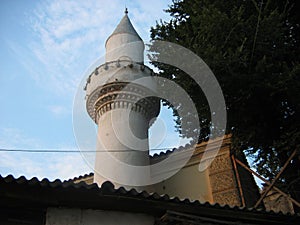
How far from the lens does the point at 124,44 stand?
11.4m

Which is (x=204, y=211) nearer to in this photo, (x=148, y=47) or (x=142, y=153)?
(x=142, y=153)

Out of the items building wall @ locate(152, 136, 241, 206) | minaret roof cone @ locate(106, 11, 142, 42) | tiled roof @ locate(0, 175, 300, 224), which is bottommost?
tiled roof @ locate(0, 175, 300, 224)

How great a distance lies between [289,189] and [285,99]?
1891 millimetres

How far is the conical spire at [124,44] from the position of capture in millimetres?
11086

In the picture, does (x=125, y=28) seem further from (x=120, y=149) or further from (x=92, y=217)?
(x=92, y=217)

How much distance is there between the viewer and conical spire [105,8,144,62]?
1109 centimetres

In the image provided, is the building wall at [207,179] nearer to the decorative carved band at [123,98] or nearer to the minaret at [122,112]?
the minaret at [122,112]

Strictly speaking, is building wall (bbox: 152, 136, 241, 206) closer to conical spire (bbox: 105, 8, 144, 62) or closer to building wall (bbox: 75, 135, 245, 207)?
building wall (bbox: 75, 135, 245, 207)

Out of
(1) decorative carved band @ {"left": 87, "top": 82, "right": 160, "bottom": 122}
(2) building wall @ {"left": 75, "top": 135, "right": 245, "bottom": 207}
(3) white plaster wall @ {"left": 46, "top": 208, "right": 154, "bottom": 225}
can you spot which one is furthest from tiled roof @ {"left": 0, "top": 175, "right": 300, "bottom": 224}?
(1) decorative carved band @ {"left": 87, "top": 82, "right": 160, "bottom": 122}

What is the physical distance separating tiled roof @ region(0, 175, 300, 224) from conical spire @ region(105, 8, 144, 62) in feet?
21.4

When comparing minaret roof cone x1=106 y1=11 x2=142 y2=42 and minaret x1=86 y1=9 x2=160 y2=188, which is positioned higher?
minaret roof cone x1=106 y1=11 x2=142 y2=42

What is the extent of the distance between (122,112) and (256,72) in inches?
159

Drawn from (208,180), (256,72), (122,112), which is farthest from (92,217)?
(122,112)

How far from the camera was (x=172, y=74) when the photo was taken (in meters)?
8.71
